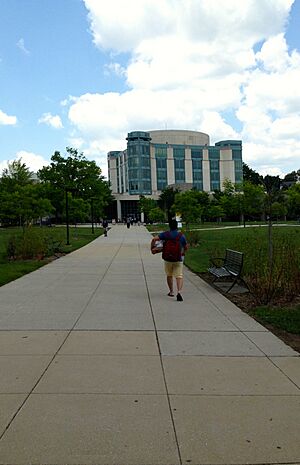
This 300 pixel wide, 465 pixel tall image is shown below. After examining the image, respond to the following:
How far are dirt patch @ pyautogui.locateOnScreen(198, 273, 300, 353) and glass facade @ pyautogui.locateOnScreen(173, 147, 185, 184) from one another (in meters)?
131

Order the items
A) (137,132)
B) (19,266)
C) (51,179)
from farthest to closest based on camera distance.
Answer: (137,132), (51,179), (19,266)

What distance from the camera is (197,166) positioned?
145 metres

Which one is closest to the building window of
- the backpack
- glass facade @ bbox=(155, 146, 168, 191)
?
glass facade @ bbox=(155, 146, 168, 191)

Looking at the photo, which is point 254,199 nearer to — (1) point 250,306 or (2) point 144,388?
(1) point 250,306

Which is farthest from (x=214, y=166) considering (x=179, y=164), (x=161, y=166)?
(x=161, y=166)

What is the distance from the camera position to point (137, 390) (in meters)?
4.39

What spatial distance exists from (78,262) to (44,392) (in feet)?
45.8

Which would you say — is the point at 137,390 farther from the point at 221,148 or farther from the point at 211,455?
the point at 221,148

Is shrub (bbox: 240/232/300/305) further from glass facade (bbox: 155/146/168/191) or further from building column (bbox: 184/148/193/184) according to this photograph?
building column (bbox: 184/148/193/184)

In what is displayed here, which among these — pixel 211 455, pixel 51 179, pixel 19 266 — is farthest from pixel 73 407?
pixel 51 179

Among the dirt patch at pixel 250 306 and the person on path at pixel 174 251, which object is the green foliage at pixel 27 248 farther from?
the person on path at pixel 174 251

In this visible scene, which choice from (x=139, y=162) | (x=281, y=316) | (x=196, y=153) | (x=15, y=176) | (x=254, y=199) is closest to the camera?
(x=281, y=316)

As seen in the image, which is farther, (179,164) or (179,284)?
(179,164)

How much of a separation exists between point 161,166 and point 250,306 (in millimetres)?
133744
